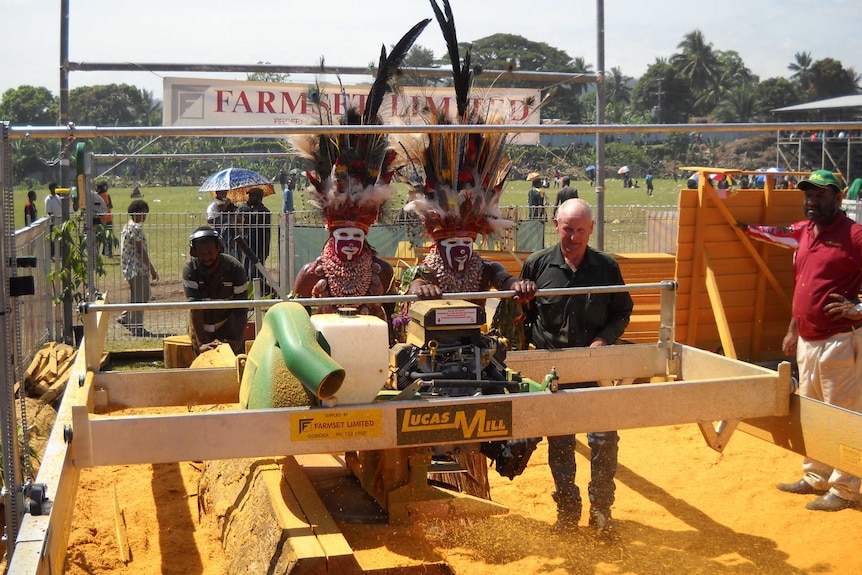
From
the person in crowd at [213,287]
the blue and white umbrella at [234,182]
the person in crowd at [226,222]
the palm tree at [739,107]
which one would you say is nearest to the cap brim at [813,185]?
the person in crowd at [213,287]

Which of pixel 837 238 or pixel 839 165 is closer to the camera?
pixel 837 238

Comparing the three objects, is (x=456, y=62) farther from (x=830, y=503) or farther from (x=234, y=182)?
(x=234, y=182)

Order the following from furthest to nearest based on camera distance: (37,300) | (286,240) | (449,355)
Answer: (286,240), (37,300), (449,355)

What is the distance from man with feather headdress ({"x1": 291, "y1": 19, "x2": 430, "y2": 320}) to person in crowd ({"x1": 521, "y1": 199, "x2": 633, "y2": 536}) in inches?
47.9

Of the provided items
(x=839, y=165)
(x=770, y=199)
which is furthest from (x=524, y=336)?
(x=839, y=165)

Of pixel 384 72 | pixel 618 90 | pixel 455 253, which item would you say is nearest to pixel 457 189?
pixel 455 253

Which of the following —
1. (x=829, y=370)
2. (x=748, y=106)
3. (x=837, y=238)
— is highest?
(x=748, y=106)

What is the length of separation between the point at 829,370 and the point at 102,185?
12.9 metres

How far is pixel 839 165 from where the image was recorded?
36.8 metres

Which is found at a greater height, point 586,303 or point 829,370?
point 586,303

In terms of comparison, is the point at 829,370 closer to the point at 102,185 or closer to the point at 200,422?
the point at 200,422

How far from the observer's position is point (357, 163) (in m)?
5.86

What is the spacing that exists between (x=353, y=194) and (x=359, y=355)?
9.02ft

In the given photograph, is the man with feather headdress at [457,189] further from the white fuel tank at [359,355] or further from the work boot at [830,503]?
the work boot at [830,503]
